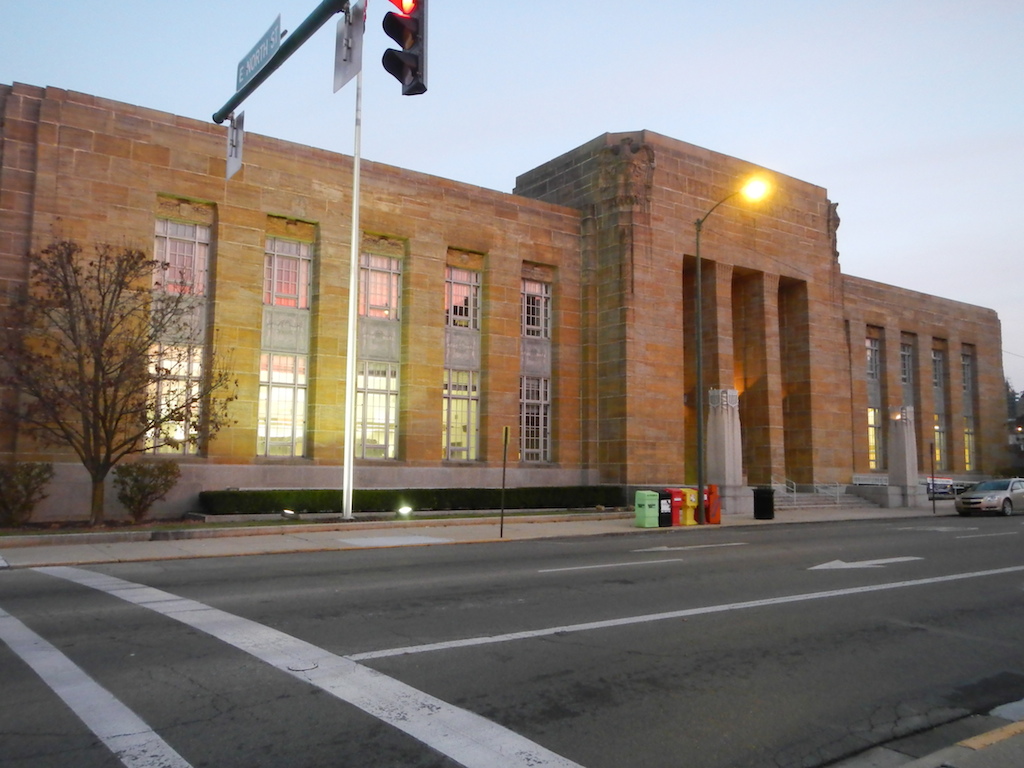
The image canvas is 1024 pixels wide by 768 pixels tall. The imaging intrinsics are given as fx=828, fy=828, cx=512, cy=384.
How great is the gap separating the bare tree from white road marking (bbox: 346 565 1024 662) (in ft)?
48.6

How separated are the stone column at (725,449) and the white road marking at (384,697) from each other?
73.6ft

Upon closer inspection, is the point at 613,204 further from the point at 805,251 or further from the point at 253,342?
the point at 253,342

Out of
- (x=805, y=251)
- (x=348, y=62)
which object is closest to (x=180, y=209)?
(x=348, y=62)

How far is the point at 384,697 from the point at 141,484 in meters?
17.8

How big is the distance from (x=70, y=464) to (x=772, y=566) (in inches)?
731

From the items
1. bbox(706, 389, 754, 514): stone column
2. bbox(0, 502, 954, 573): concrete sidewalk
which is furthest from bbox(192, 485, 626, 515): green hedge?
bbox(706, 389, 754, 514): stone column

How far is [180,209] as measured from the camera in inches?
987

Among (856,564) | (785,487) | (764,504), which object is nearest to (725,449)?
(764,504)

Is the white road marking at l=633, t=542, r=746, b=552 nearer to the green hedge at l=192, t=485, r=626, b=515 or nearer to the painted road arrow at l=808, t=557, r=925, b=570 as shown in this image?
the painted road arrow at l=808, t=557, r=925, b=570

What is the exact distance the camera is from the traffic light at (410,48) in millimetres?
8625

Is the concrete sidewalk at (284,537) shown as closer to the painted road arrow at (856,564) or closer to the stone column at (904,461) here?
the painted road arrow at (856,564)

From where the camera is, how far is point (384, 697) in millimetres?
5863

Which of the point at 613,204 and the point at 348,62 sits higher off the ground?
the point at 613,204

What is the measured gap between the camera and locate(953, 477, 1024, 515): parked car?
2989cm
